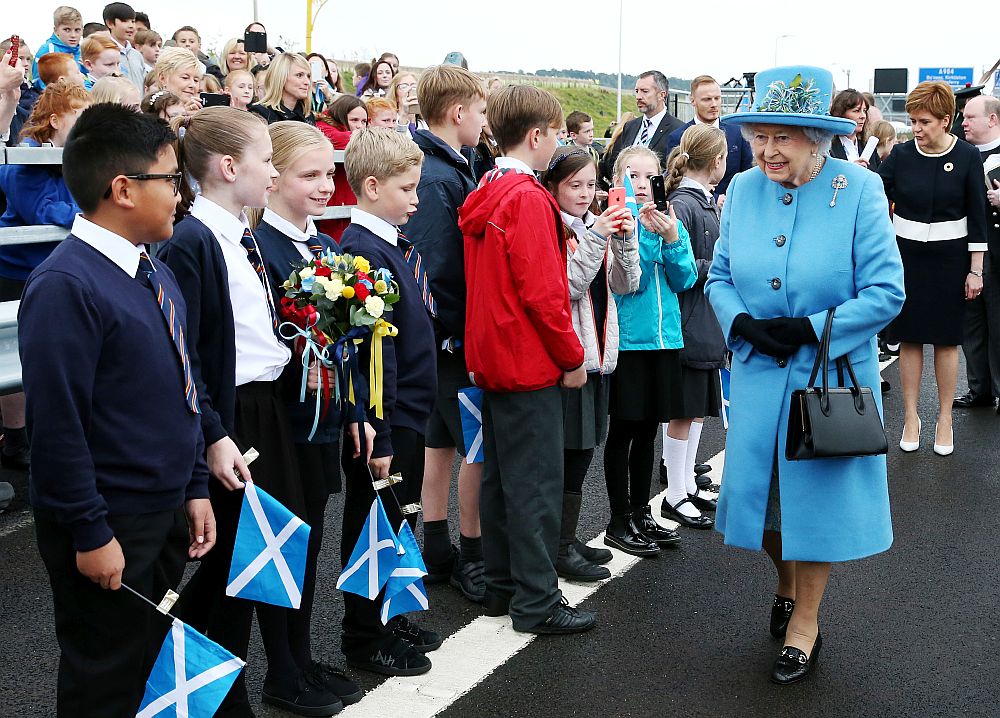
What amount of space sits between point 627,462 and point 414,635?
1654mm

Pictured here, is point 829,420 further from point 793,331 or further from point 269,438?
point 269,438

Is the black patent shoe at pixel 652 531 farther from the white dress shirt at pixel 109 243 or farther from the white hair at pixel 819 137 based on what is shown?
the white dress shirt at pixel 109 243

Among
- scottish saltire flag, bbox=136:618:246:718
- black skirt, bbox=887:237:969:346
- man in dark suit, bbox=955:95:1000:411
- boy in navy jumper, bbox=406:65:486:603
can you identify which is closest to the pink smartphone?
boy in navy jumper, bbox=406:65:486:603

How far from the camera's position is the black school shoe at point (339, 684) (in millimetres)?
3816

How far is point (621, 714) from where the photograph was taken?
3.82 meters

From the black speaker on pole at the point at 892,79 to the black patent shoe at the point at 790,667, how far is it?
3893cm

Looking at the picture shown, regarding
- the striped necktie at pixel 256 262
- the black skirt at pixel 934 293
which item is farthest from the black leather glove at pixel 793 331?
the black skirt at pixel 934 293

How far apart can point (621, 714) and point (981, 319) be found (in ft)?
20.7

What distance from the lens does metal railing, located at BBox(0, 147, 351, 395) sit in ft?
17.1

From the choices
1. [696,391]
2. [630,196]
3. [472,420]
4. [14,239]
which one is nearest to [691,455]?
[696,391]

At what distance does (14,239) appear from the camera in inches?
218

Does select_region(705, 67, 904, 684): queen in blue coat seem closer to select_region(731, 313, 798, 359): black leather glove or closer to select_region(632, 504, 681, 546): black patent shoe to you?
select_region(731, 313, 798, 359): black leather glove

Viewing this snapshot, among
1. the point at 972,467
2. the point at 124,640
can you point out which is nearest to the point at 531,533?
the point at 124,640

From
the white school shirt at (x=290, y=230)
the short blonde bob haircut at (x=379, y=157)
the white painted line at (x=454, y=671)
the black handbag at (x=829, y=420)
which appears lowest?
the white painted line at (x=454, y=671)
